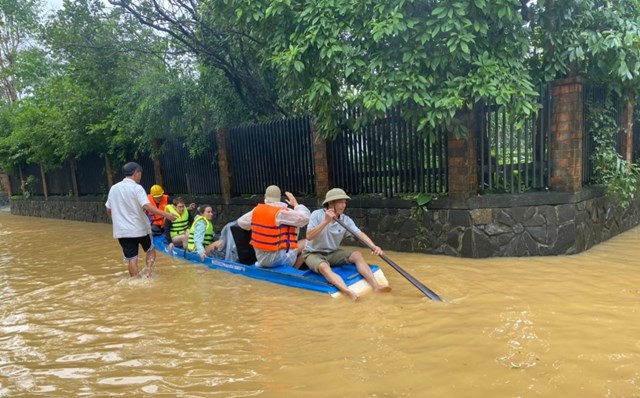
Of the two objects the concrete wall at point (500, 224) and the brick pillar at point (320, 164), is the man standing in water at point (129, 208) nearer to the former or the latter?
the brick pillar at point (320, 164)

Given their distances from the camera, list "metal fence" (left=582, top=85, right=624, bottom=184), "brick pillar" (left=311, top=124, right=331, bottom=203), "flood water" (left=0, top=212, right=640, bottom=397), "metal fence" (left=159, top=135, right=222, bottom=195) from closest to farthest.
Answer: "flood water" (left=0, top=212, right=640, bottom=397) → "metal fence" (left=582, top=85, right=624, bottom=184) → "brick pillar" (left=311, top=124, right=331, bottom=203) → "metal fence" (left=159, top=135, right=222, bottom=195)

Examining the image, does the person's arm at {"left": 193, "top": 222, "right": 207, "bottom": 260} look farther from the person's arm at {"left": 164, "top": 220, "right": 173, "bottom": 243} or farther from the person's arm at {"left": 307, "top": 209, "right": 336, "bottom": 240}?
the person's arm at {"left": 307, "top": 209, "right": 336, "bottom": 240}

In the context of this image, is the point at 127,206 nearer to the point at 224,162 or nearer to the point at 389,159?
the point at 389,159

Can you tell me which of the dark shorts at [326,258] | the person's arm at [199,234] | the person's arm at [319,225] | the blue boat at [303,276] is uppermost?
the person's arm at [319,225]

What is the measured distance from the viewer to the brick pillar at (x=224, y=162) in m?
11.6

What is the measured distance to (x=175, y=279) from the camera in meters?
6.97

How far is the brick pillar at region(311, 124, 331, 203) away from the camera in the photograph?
9145 mm

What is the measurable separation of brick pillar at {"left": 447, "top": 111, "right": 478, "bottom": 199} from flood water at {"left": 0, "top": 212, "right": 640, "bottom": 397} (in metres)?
1.10

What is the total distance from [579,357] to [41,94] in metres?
17.4

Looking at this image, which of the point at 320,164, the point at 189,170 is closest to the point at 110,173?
the point at 189,170

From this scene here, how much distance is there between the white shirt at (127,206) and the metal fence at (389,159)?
3615 mm

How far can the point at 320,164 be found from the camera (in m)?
9.20

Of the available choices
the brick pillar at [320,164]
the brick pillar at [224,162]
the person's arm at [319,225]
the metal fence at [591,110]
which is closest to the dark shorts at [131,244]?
the person's arm at [319,225]

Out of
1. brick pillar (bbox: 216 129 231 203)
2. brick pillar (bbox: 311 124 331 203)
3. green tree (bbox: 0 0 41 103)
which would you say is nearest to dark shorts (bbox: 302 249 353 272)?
brick pillar (bbox: 311 124 331 203)
